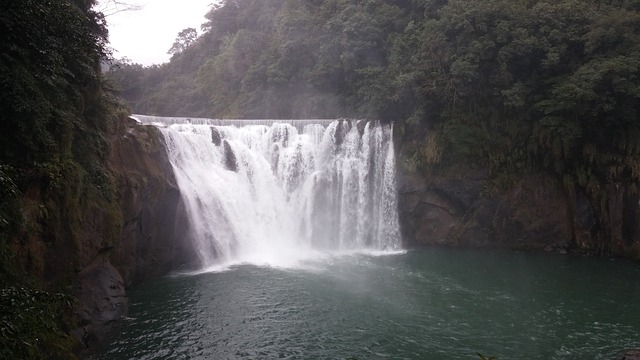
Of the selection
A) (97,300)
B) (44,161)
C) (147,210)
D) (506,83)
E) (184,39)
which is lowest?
(97,300)

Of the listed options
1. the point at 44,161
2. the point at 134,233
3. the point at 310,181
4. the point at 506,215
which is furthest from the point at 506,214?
the point at 44,161

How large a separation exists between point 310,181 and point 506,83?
11436mm

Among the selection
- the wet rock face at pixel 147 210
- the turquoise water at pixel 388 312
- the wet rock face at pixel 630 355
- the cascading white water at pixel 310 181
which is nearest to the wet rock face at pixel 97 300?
the turquoise water at pixel 388 312

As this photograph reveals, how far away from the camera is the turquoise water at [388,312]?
12117mm

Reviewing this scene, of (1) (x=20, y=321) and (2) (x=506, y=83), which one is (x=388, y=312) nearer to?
(1) (x=20, y=321)

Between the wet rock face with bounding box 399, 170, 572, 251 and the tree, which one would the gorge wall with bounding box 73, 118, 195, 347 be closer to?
the wet rock face with bounding box 399, 170, 572, 251

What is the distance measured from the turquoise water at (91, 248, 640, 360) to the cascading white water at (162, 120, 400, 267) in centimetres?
415

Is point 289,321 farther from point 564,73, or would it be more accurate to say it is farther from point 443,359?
point 564,73

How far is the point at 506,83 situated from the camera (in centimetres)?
2228

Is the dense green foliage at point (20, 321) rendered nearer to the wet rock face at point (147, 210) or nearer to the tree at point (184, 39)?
the wet rock face at point (147, 210)

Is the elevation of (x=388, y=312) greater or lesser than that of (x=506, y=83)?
lesser

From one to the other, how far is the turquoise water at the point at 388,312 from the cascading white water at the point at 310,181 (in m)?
4.15

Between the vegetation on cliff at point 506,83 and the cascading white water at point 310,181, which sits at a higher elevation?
the vegetation on cliff at point 506,83

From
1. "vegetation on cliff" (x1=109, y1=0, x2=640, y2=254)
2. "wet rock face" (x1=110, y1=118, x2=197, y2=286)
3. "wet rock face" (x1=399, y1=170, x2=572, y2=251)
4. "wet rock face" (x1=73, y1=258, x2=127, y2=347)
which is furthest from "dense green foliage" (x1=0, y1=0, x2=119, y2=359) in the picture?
"wet rock face" (x1=399, y1=170, x2=572, y2=251)
